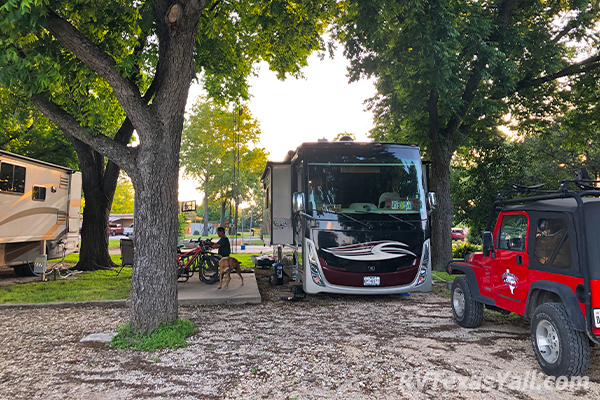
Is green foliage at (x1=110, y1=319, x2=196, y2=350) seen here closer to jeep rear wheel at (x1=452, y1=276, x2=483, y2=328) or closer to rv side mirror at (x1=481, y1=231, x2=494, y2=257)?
jeep rear wheel at (x1=452, y1=276, x2=483, y2=328)

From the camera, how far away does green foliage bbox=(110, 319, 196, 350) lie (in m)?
5.28

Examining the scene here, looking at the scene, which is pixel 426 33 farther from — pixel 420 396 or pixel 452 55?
pixel 420 396

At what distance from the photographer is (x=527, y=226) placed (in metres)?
4.97

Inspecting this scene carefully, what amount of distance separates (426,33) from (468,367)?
26.1 ft

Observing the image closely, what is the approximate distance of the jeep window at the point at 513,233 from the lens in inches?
201

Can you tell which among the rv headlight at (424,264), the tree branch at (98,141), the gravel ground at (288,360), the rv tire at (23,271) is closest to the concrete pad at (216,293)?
the gravel ground at (288,360)

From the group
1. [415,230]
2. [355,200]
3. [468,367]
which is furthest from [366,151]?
[468,367]

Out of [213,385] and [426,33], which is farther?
[426,33]

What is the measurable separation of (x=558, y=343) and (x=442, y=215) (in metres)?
9.19

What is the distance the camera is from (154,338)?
17.7 ft

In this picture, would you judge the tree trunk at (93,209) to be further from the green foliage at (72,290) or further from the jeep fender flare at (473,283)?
the jeep fender flare at (473,283)

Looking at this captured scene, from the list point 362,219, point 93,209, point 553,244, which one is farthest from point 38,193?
point 553,244

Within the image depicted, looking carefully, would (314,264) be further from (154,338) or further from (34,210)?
(34,210)

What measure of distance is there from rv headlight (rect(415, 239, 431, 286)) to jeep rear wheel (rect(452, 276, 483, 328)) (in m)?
1.46
